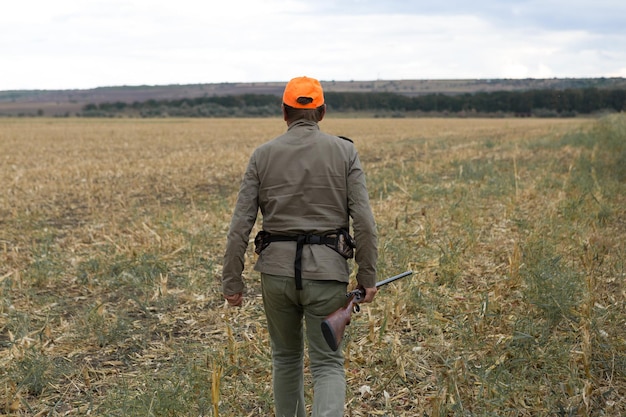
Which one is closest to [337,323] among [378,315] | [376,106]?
[378,315]

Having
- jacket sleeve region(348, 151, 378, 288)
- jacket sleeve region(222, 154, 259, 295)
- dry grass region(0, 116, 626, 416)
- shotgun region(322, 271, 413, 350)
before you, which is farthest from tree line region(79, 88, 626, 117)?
jacket sleeve region(222, 154, 259, 295)

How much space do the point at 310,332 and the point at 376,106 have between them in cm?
9330

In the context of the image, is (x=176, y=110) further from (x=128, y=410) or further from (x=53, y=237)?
(x=128, y=410)

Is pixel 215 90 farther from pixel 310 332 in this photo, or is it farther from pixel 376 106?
pixel 310 332

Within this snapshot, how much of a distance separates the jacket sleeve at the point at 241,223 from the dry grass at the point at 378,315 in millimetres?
638

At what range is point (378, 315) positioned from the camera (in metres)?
5.75

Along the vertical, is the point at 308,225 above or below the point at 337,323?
above

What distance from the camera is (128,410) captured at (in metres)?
4.07

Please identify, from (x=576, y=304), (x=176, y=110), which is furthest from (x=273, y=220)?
(x=176, y=110)

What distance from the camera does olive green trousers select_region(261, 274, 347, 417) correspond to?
3.34 metres

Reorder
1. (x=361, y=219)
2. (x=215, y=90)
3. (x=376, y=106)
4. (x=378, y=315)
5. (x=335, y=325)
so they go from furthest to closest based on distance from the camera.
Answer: (x=215, y=90)
(x=376, y=106)
(x=378, y=315)
(x=361, y=219)
(x=335, y=325)

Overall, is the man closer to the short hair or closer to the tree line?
the short hair

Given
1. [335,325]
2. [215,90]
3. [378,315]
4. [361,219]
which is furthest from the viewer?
[215,90]

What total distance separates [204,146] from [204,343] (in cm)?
2450
